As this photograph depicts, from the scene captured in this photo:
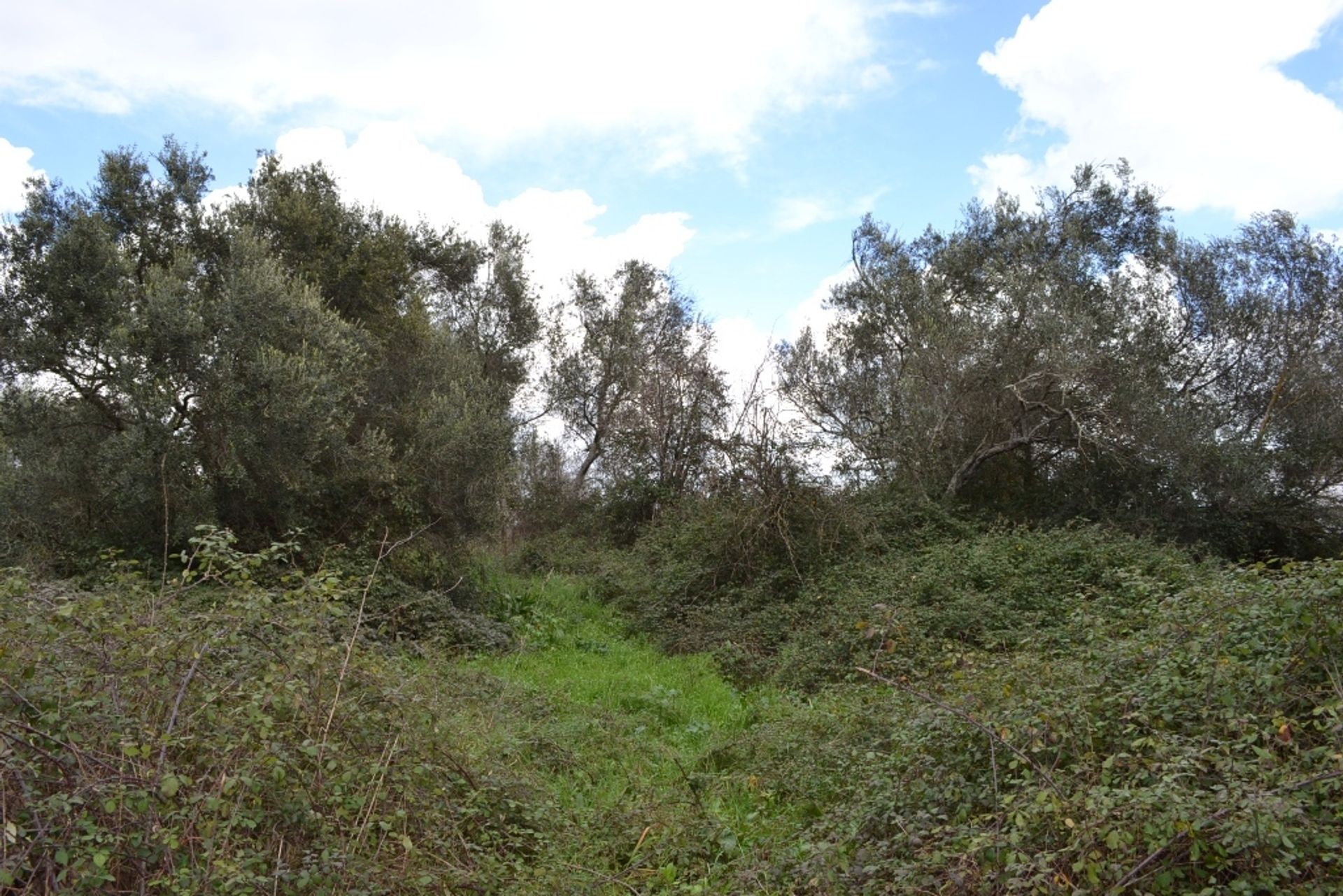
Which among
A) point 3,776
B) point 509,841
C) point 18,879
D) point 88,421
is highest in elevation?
point 88,421

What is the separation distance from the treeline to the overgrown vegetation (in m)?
0.08

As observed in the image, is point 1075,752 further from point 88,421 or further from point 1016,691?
point 88,421

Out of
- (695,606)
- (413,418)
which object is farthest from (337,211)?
(695,606)

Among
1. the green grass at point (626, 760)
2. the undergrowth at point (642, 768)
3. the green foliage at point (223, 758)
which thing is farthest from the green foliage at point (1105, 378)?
the green foliage at point (223, 758)

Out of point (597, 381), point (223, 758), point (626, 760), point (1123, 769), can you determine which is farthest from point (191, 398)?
point (597, 381)

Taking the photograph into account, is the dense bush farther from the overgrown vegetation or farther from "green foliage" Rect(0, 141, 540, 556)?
"green foliage" Rect(0, 141, 540, 556)

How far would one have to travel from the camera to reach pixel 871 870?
4.42m

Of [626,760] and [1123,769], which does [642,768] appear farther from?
[1123,769]

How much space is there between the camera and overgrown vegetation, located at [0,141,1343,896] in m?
4.23

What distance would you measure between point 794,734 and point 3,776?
5294mm

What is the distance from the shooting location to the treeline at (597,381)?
12.2m

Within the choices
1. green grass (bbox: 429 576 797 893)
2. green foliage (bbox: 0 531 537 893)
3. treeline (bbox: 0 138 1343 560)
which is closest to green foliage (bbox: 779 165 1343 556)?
treeline (bbox: 0 138 1343 560)

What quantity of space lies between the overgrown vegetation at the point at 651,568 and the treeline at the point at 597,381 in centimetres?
8

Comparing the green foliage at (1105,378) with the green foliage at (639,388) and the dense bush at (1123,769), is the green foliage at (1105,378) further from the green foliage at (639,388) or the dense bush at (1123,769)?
the dense bush at (1123,769)
